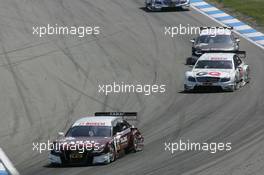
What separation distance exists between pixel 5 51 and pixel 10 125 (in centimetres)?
1042

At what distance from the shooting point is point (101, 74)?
3619 cm

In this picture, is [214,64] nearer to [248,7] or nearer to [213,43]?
[213,43]

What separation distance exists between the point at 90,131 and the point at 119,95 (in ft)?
29.1

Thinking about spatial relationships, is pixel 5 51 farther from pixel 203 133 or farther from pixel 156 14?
pixel 203 133

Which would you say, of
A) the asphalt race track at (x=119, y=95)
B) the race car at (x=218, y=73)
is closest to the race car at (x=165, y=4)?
the asphalt race track at (x=119, y=95)

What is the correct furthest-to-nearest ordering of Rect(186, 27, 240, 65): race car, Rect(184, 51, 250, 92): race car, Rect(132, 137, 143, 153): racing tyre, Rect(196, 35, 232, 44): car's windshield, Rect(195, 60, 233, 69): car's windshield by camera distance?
Rect(196, 35, 232, 44): car's windshield
Rect(186, 27, 240, 65): race car
Rect(195, 60, 233, 69): car's windshield
Rect(184, 51, 250, 92): race car
Rect(132, 137, 143, 153): racing tyre

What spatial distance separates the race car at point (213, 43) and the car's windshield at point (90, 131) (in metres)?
14.6

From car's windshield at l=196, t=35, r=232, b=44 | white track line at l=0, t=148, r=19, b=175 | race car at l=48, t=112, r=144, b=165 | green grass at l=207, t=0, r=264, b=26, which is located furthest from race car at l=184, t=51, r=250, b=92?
green grass at l=207, t=0, r=264, b=26

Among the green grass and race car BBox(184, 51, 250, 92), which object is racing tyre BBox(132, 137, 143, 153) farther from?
the green grass

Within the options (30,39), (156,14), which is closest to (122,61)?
(30,39)

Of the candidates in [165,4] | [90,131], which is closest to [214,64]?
[90,131]

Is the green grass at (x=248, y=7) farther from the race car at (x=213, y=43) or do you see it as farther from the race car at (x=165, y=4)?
the race car at (x=213, y=43)

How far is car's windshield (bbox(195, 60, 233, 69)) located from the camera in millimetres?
34969

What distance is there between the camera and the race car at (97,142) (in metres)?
23.3
